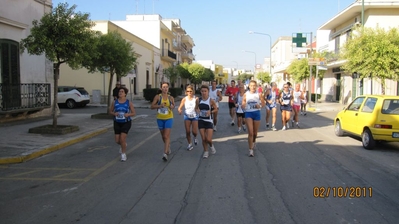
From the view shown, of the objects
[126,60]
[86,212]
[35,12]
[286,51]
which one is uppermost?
[286,51]


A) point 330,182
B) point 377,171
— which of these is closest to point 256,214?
point 330,182

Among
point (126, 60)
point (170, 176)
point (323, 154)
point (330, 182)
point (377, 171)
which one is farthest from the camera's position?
point (126, 60)

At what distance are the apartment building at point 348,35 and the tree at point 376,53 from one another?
6.94 feet

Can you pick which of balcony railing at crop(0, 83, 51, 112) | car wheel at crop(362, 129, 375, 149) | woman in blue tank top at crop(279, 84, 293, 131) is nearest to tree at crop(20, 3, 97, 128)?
balcony railing at crop(0, 83, 51, 112)

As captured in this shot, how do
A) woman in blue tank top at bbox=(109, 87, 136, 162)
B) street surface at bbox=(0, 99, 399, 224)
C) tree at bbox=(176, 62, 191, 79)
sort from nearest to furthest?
street surface at bbox=(0, 99, 399, 224) < woman in blue tank top at bbox=(109, 87, 136, 162) < tree at bbox=(176, 62, 191, 79)

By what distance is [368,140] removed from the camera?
31.5ft

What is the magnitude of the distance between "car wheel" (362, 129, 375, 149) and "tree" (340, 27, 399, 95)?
10075 millimetres

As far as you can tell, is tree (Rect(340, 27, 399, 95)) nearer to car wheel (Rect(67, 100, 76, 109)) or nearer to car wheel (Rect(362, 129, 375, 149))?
car wheel (Rect(362, 129, 375, 149))

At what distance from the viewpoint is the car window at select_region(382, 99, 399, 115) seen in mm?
9586

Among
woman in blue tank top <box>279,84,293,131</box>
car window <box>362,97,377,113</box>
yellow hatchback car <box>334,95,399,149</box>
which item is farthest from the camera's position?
woman in blue tank top <box>279,84,293,131</box>

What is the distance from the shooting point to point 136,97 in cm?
3622

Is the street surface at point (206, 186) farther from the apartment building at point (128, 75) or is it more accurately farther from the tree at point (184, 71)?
the tree at point (184, 71)

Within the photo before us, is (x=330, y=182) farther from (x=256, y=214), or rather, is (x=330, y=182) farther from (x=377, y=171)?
(x=256, y=214)

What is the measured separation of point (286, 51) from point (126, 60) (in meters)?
56.7
